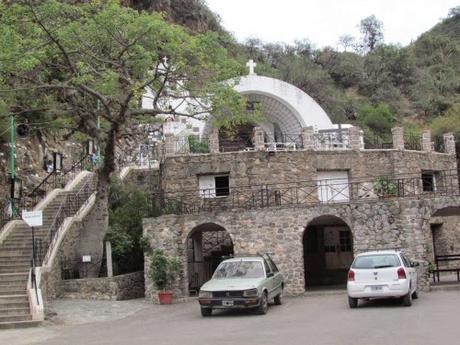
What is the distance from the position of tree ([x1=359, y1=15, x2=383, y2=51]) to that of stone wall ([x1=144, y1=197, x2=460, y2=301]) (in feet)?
214

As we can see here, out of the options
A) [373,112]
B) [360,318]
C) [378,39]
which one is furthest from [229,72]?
[378,39]

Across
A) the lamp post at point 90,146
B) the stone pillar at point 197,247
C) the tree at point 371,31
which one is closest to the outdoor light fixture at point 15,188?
the lamp post at point 90,146

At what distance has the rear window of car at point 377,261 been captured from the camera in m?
15.8

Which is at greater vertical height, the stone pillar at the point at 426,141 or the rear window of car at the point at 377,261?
the stone pillar at the point at 426,141

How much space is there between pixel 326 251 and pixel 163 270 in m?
10.8

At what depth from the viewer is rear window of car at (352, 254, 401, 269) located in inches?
621

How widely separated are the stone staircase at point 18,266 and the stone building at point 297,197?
445cm

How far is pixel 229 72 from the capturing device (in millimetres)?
22094

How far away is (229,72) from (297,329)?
1214cm

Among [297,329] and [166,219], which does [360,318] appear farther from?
[166,219]

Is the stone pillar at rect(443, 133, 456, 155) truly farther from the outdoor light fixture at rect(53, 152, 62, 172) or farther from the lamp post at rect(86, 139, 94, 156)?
the outdoor light fixture at rect(53, 152, 62, 172)

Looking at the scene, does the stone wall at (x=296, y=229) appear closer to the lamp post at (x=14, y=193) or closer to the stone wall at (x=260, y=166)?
the stone wall at (x=260, y=166)

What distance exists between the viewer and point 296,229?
830 inches

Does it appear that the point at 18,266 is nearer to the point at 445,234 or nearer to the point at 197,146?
the point at 197,146
